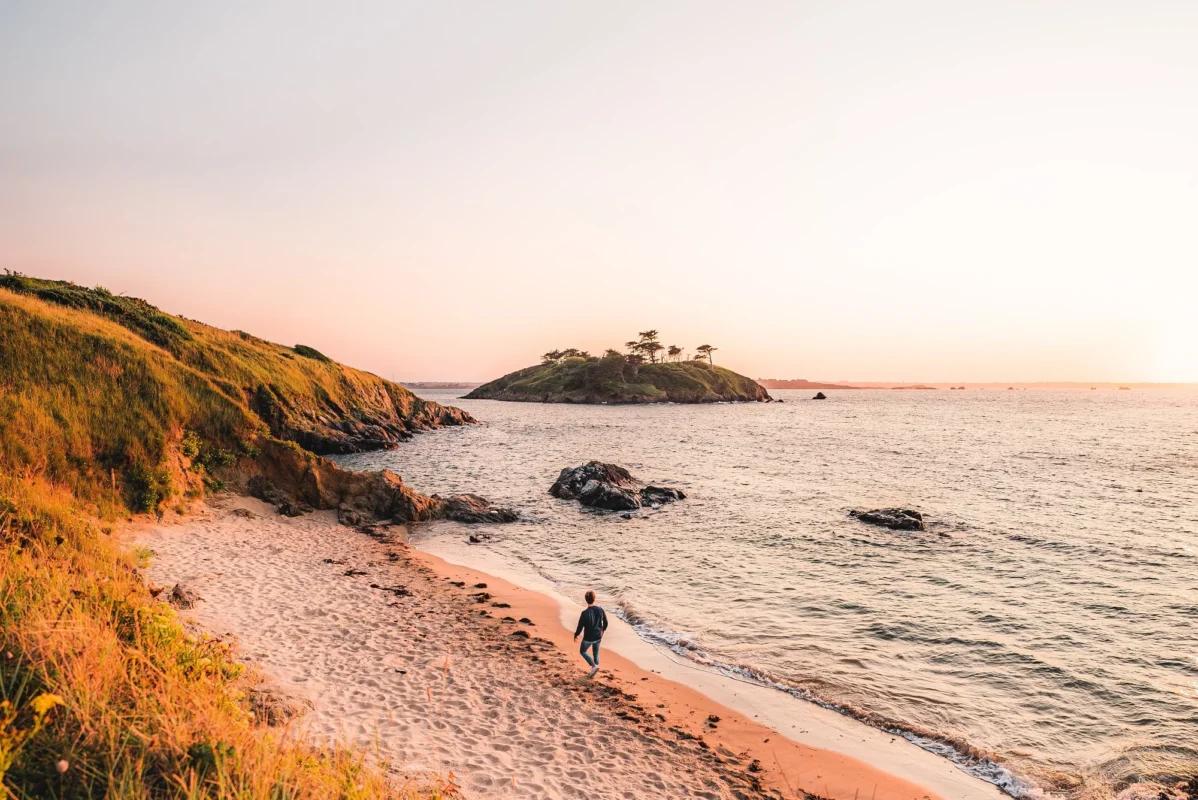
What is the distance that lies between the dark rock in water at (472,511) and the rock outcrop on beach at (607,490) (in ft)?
17.6

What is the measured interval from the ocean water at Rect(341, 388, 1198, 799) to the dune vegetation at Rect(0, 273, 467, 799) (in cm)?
1058

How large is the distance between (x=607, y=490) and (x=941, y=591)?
18325mm

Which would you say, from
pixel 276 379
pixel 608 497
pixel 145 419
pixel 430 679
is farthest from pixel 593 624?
pixel 276 379

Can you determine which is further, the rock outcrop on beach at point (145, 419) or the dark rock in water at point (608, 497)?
the dark rock in water at point (608, 497)

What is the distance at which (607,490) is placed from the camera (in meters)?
35.1

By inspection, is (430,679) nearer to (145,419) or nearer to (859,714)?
(859,714)

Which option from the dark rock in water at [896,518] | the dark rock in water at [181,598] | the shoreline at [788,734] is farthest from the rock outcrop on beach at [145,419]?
the dark rock in water at [896,518]

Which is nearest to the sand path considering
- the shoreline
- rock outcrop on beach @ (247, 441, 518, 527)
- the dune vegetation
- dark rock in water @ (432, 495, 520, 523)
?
the shoreline

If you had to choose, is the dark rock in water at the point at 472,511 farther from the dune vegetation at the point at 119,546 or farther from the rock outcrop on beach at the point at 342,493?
the dune vegetation at the point at 119,546

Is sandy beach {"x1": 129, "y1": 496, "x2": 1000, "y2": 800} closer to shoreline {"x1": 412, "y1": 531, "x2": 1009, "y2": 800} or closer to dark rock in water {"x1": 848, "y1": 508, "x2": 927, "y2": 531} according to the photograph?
shoreline {"x1": 412, "y1": 531, "x2": 1009, "y2": 800}

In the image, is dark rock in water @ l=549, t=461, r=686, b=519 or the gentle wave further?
dark rock in water @ l=549, t=461, r=686, b=519

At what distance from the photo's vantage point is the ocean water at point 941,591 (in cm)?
1267

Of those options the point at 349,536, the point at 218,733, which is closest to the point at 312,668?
the point at 218,733

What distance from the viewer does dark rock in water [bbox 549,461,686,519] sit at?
34656mm
